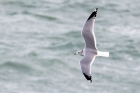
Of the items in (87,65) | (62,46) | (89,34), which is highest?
(62,46)

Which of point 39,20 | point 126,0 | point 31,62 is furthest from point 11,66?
point 126,0

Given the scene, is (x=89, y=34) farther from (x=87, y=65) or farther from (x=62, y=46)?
(x=62, y=46)

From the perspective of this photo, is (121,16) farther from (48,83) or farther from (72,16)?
(48,83)

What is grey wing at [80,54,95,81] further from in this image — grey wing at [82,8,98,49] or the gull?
grey wing at [82,8,98,49]

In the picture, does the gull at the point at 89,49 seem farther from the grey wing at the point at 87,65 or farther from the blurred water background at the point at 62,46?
the blurred water background at the point at 62,46

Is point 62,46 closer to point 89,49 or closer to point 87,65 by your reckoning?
point 89,49

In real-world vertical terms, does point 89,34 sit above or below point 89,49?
above

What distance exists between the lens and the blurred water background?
55.4 feet

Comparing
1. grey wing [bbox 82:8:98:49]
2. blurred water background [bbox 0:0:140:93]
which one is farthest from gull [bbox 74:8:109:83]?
blurred water background [bbox 0:0:140:93]

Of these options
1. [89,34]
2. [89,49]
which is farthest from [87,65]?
[89,34]

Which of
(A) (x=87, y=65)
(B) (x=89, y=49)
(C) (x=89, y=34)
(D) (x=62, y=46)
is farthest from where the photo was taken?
(D) (x=62, y=46)

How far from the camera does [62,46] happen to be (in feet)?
62.4

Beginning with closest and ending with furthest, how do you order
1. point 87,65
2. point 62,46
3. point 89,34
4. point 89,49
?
point 87,65, point 89,49, point 89,34, point 62,46

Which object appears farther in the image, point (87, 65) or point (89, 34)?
point (89, 34)
